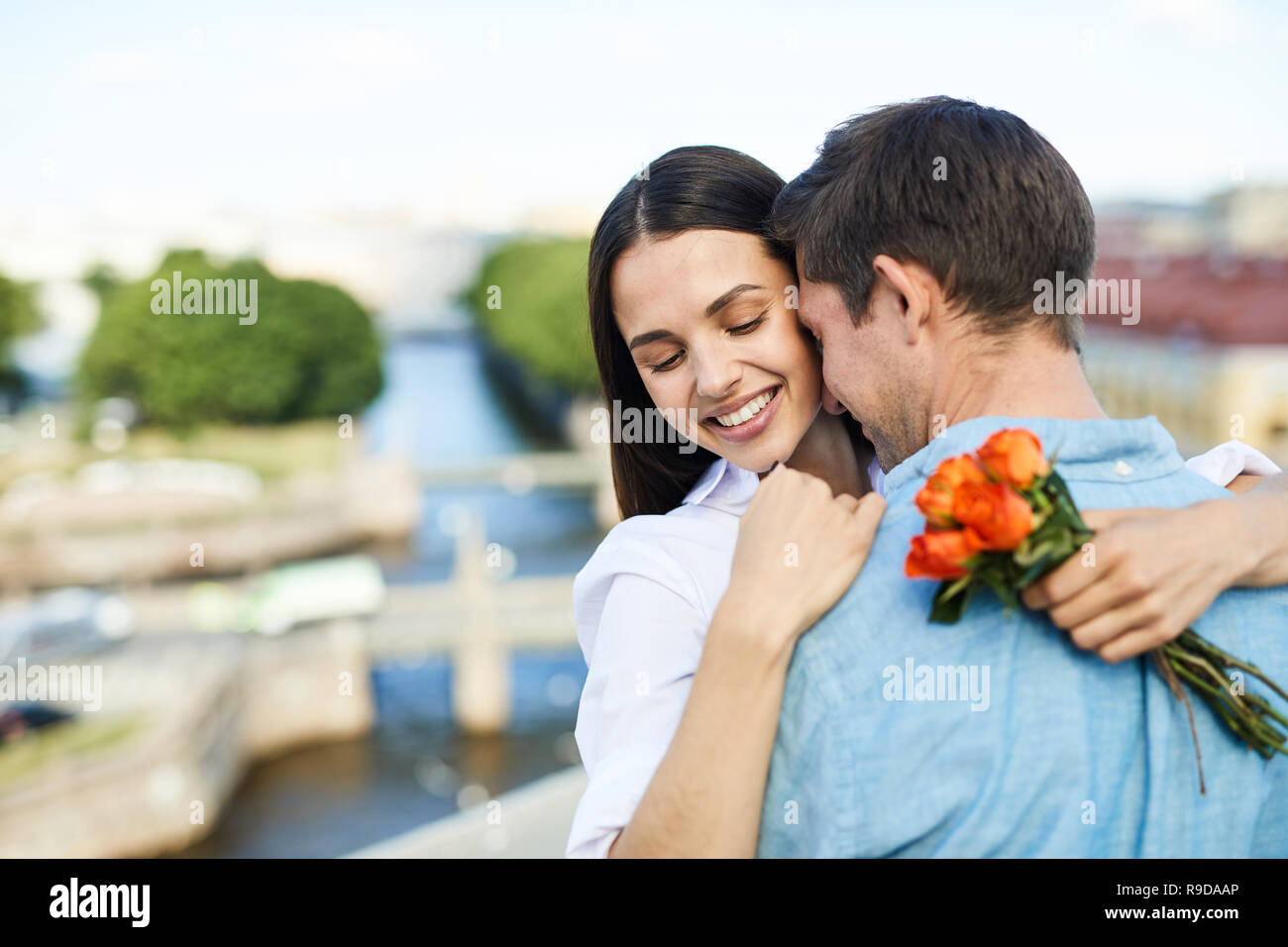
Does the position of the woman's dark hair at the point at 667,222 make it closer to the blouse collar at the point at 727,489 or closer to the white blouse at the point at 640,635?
the blouse collar at the point at 727,489

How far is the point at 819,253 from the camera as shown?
1.26 meters

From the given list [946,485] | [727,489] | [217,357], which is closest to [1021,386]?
[946,485]

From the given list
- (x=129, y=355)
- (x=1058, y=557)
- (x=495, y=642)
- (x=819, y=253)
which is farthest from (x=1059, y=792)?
(x=129, y=355)

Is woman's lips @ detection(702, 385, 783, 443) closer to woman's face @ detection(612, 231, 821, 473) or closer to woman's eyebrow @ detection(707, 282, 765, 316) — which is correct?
woman's face @ detection(612, 231, 821, 473)

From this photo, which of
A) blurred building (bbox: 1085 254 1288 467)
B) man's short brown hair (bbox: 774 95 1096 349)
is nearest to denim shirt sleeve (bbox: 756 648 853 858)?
man's short brown hair (bbox: 774 95 1096 349)

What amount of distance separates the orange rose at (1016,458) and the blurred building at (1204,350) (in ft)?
66.5

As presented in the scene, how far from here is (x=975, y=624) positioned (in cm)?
105

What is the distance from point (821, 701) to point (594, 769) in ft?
0.97

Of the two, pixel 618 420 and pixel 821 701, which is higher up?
pixel 618 420

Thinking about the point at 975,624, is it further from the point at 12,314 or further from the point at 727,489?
the point at 12,314

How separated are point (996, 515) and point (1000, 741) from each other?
0.60ft

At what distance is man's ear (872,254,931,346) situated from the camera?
116 cm
